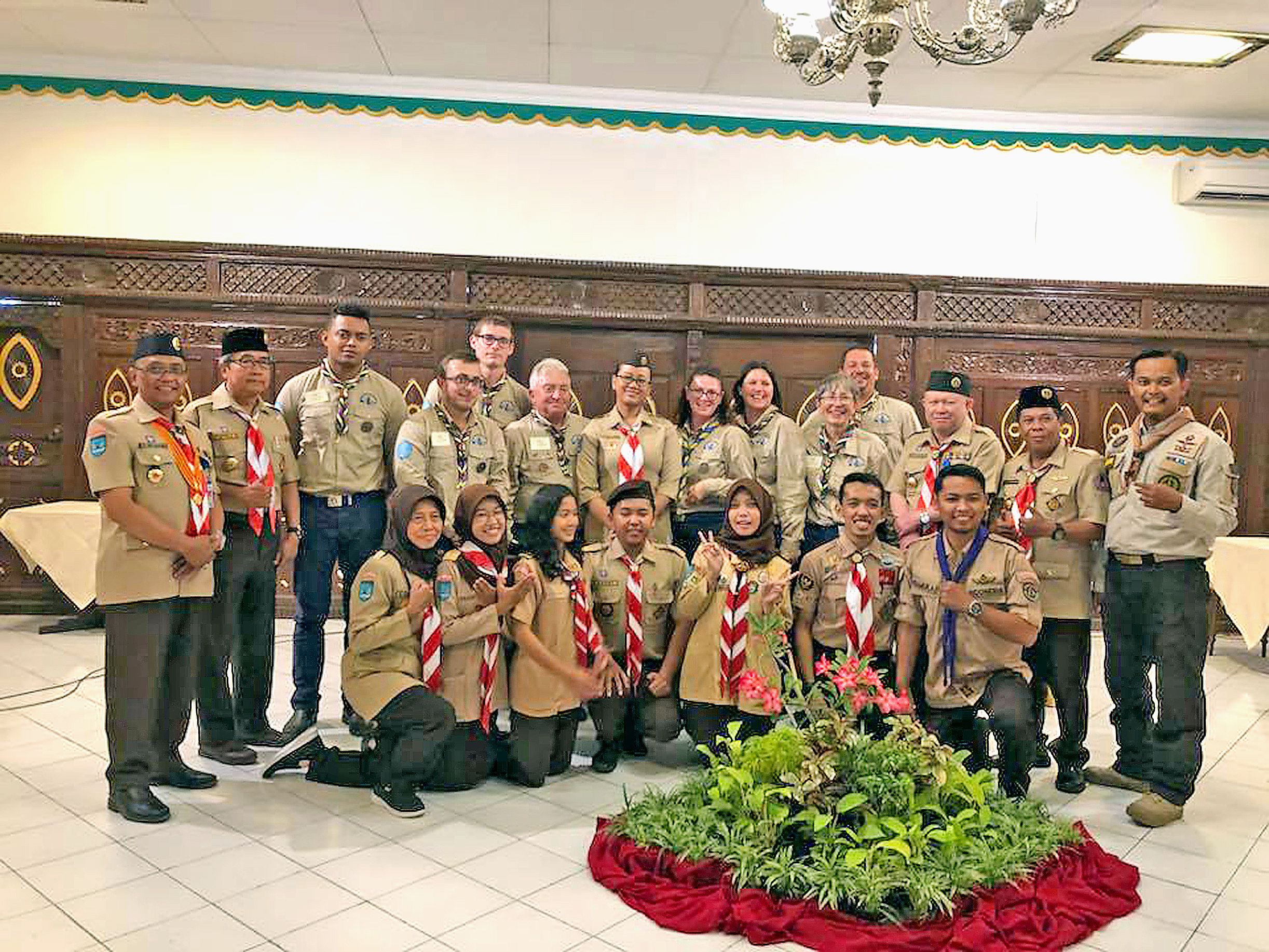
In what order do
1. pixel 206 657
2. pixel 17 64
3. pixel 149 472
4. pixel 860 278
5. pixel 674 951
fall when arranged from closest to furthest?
1. pixel 674 951
2. pixel 149 472
3. pixel 206 657
4. pixel 17 64
5. pixel 860 278

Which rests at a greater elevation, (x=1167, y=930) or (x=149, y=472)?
(x=149, y=472)

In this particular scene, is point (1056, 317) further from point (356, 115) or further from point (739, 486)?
point (356, 115)

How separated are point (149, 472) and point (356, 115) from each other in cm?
402

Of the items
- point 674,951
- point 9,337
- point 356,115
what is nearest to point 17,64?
point 9,337

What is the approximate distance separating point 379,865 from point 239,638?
1.43 meters

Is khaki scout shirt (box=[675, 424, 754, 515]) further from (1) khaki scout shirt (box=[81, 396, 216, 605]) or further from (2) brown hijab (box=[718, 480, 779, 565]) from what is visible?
(1) khaki scout shirt (box=[81, 396, 216, 605])

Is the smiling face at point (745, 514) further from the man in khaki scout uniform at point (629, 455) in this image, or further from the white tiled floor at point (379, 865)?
the white tiled floor at point (379, 865)

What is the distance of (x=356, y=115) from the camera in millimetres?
6609

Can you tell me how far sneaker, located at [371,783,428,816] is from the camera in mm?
3510

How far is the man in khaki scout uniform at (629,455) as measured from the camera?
4734mm

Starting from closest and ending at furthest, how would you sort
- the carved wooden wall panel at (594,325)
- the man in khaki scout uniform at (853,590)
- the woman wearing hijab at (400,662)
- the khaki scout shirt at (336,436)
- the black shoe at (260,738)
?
the woman wearing hijab at (400,662) < the man in khaki scout uniform at (853,590) < the black shoe at (260,738) < the khaki scout shirt at (336,436) < the carved wooden wall panel at (594,325)

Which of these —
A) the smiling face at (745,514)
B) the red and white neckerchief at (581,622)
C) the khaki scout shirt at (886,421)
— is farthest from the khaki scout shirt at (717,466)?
the red and white neckerchief at (581,622)

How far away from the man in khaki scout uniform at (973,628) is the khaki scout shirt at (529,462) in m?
1.80

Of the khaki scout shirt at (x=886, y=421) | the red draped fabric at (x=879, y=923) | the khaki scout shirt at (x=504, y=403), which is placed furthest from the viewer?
the khaki scout shirt at (x=886, y=421)
